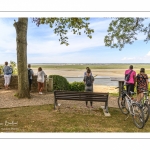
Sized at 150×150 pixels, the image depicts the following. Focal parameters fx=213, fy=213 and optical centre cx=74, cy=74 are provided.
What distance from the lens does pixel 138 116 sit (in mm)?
5379

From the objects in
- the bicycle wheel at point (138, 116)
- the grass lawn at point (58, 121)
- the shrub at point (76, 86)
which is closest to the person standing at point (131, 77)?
the grass lawn at point (58, 121)

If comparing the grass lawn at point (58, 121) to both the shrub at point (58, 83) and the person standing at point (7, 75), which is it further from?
the shrub at point (58, 83)

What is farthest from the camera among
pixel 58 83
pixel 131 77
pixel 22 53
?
pixel 58 83

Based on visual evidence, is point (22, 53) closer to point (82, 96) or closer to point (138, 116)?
point (82, 96)

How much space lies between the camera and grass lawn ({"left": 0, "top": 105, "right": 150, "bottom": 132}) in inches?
204

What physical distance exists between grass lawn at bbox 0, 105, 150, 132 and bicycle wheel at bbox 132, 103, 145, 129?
0.37 ft

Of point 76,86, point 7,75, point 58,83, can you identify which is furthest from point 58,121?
point 76,86

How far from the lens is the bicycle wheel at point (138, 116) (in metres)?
5.17

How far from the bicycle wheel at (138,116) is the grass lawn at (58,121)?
0.37ft

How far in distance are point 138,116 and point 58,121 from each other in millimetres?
2069
